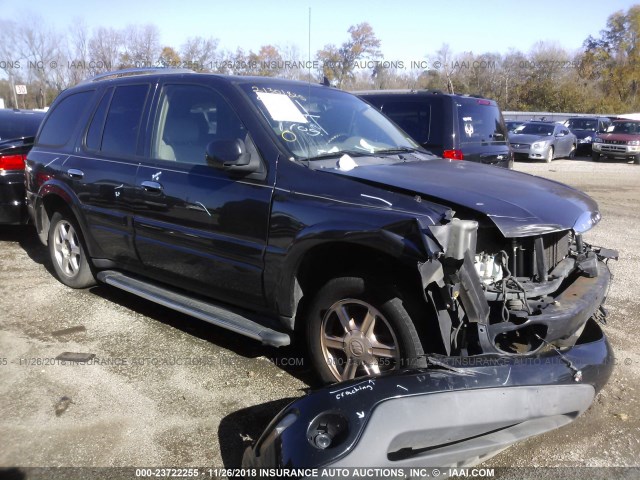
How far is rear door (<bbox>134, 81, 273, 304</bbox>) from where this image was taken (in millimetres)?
3570

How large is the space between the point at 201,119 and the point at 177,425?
2.04 m

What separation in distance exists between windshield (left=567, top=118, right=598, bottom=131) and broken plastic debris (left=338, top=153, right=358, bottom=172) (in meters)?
24.4

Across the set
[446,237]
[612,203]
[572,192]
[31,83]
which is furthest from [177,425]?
[31,83]

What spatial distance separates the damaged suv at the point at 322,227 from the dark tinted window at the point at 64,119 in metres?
0.28

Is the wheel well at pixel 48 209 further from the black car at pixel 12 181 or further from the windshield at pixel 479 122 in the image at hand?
the windshield at pixel 479 122

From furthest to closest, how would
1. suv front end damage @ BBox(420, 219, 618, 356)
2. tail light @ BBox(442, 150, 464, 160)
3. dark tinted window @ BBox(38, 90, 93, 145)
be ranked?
1. tail light @ BBox(442, 150, 464, 160)
2. dark tinted window @ BBox(38, 90, 93, 145)
3. suv front end damage @ BBox(420, 219, 618, 356)

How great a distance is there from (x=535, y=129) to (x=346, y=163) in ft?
65.5

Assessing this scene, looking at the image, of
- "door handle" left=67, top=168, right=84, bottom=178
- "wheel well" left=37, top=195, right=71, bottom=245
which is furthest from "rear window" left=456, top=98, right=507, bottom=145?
"wheel well" left=37, top=195, right=71, bottom=245

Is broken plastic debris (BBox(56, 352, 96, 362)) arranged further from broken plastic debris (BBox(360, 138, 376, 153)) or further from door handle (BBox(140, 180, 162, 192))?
broken plastic debris (BBox(360, 138, 376, 153))

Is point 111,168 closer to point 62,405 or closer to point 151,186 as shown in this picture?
point 151,186

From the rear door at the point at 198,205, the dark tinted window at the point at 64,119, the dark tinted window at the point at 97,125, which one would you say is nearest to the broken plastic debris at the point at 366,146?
the rear door at the point at 198,205

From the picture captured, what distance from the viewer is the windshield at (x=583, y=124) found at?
24875mm

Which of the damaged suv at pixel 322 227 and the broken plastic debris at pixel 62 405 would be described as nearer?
the damaged suv at pixel 322 227

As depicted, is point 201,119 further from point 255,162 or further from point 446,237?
point 446,237
